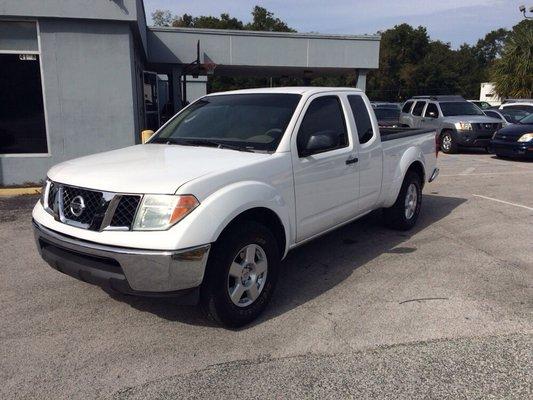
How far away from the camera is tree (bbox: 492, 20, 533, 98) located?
29.6m

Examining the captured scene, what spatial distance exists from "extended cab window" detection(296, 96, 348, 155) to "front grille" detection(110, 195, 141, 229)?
1.60 meters

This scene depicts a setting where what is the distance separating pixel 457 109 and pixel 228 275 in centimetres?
1562

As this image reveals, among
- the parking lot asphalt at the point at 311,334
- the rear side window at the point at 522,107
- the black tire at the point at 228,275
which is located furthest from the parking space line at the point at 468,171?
the black tire at the point at 228,275

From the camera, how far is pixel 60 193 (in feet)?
12.3

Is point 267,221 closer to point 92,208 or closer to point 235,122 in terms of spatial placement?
point 235,122

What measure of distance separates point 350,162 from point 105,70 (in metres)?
6.69

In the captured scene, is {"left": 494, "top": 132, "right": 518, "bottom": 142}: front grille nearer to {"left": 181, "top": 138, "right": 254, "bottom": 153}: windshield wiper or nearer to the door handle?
the door handle

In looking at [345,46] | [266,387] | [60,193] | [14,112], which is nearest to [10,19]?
[14,112]

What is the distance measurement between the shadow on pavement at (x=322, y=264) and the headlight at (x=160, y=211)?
57 cm

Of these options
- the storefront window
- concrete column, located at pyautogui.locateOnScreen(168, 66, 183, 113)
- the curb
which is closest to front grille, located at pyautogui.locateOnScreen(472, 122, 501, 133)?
concrete column, located at pyautogui.locateOnScreen(168, 66, 183, 113)

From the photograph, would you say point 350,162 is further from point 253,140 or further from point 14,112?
point 14,112

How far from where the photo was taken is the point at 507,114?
59.0 ft

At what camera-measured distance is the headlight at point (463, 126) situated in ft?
52.1

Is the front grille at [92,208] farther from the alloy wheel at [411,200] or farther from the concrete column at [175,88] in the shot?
the concrete column at [175,88]
